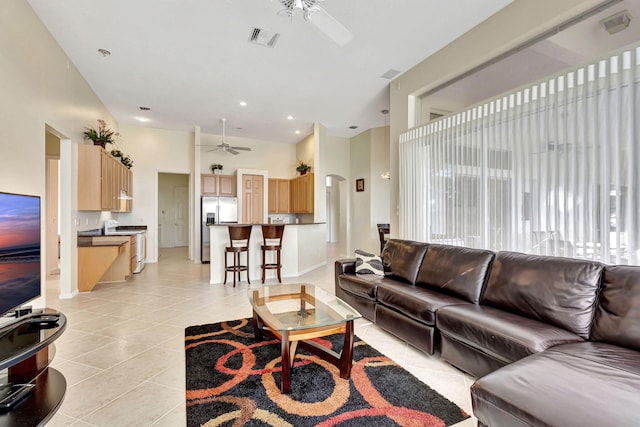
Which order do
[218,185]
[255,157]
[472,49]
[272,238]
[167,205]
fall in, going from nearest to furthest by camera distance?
[472,49] < [272,238] < [218,185] < [255,157] < [167,205]

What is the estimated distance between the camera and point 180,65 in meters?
4.13

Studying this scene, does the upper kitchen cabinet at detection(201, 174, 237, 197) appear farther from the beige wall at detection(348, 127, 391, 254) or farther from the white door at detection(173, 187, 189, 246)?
the beige wall at detection(348, 127, 391, 254)

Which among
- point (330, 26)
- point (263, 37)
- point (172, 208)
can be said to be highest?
point (263, 37)

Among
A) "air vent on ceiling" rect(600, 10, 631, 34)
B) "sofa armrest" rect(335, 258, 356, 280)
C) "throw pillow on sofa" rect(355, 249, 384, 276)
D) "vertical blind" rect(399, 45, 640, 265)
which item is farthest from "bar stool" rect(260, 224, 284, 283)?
"air vent on ceiling" rect(600, 10, 631, 34)

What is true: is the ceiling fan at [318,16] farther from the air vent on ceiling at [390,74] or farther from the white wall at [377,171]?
the white wall at [377,171]

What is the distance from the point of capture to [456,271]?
9.12 ft

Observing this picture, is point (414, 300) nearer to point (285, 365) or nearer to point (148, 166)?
point (285, 365)

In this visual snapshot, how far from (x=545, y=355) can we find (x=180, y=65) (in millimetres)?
5018

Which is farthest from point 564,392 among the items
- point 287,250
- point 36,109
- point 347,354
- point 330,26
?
point 36,109

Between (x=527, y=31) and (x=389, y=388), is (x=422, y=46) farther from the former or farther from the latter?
(x=389, y=388)

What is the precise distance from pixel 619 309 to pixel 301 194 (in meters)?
6.55

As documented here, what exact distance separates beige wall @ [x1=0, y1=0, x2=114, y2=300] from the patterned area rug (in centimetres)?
247

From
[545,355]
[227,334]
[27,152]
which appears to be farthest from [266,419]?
[27,152]

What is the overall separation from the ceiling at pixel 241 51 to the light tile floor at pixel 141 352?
3.31 m
